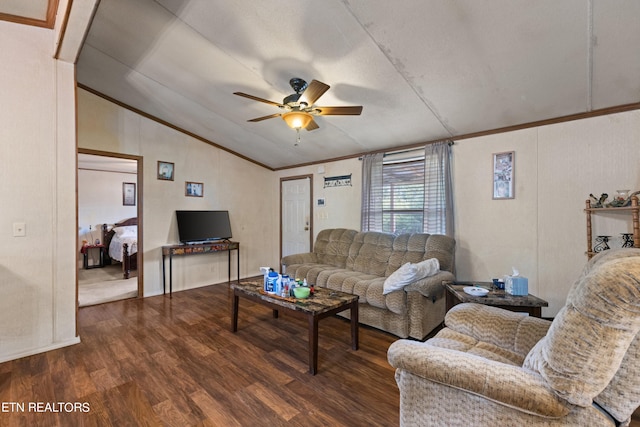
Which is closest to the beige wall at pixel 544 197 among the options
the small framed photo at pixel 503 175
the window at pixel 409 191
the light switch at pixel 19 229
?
the small framed photo at pixel 503 175

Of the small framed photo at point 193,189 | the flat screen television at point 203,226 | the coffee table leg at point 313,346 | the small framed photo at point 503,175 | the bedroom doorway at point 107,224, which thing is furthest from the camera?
the bedroom doorway at point 107,224

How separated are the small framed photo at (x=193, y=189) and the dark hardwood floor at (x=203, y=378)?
7.20 feet

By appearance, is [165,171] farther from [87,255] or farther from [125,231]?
[87,255]

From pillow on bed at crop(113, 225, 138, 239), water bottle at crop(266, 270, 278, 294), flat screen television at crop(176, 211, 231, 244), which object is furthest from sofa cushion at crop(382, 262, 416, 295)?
pillow on bed at crop(113, 225, 138, 239)

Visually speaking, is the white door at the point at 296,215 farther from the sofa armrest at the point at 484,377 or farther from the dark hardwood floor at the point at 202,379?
the sofa armrest at the point at 484,377

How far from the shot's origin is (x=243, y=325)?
3.19m

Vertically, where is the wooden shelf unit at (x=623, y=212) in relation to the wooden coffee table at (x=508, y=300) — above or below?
above

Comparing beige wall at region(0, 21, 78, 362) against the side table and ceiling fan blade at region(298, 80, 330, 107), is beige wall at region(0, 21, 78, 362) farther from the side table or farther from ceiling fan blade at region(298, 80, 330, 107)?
the side table

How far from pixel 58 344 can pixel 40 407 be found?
998 millimetres

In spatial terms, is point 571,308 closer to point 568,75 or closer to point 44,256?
point 568,75

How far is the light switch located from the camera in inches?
97.5

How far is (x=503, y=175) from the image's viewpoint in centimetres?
331

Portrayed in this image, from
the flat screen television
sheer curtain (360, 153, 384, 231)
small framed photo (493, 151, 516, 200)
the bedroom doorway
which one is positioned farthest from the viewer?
the bedroom doorway

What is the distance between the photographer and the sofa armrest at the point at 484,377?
1.03 m
